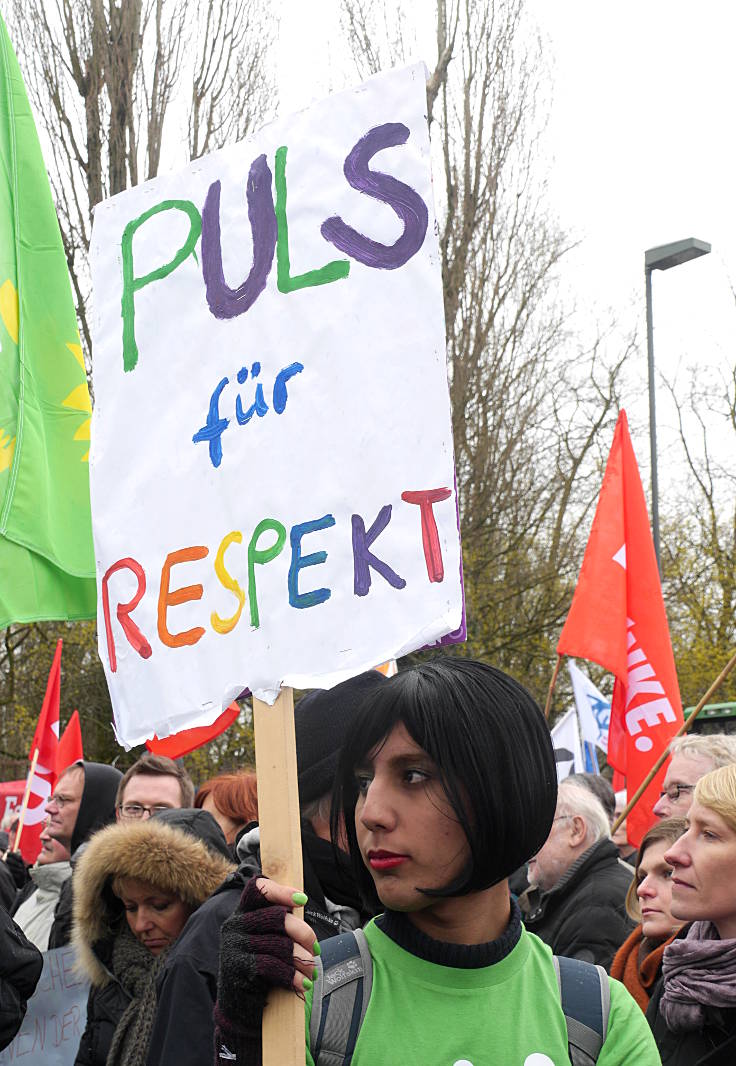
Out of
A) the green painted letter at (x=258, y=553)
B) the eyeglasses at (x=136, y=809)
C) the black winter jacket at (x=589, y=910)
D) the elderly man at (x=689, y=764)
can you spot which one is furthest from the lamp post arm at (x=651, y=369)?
the green painted letter at (x=258, y=553)

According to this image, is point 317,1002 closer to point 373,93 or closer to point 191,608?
point 191,608

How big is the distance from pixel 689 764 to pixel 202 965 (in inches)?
73.1

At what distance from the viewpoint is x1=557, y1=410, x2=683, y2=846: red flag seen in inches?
236

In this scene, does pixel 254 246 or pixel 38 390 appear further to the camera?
pixel 38 390

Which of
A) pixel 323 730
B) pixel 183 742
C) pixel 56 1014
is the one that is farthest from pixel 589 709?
pixel 323 730

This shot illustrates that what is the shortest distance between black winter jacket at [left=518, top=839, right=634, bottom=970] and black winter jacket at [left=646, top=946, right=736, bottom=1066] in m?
1.07

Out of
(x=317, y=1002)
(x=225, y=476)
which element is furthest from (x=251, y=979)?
(x=225, y=476)

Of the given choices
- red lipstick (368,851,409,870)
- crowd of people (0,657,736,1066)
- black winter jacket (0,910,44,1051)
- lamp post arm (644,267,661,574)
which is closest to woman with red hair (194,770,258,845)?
crowd of people (0,657,736,1066)

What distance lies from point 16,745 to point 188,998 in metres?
15.4

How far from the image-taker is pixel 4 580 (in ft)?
10.5

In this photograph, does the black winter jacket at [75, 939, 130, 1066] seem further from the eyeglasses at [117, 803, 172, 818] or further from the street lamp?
the street lamp

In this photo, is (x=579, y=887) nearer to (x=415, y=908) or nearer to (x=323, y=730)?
(x=323, y=730)

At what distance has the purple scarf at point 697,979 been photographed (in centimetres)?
266

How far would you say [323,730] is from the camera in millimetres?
2713
